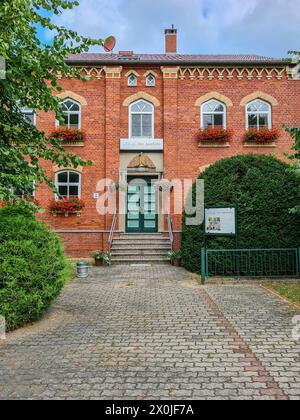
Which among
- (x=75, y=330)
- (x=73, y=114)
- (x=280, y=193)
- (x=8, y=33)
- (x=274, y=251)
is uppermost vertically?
(x=73, y=114)

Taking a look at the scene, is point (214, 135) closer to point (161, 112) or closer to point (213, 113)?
point (213, 113)

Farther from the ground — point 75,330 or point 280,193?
point 280,193

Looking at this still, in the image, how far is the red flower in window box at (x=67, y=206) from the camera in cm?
1451

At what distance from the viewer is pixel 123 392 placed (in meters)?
3.40

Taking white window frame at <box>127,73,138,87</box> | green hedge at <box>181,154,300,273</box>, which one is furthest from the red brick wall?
green hedge at <box>181,154,300,273</box>

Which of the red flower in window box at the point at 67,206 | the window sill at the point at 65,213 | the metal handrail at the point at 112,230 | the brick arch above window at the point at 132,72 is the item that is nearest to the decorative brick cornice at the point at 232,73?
the brick arch above window at the point at 132,72

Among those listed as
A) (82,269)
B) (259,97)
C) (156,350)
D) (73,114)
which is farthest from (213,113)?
(156,350)

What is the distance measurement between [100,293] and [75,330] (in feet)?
9.08

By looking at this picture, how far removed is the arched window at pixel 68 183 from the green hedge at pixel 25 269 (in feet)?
28.8

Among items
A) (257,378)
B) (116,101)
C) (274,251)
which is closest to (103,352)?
(257,378)

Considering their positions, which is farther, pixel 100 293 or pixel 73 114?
pixel 73 114

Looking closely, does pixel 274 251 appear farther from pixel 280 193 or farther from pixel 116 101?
pixel 116 101
